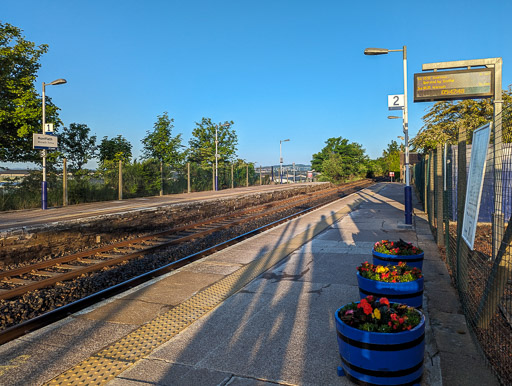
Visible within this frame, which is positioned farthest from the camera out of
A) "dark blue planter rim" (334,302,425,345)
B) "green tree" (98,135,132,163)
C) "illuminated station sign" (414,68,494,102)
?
"green tree" (98,135,132,163)

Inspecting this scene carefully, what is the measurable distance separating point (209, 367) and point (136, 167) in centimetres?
2056

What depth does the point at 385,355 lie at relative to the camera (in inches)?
114

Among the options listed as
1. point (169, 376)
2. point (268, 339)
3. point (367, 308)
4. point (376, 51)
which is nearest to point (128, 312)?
point (169, 376)

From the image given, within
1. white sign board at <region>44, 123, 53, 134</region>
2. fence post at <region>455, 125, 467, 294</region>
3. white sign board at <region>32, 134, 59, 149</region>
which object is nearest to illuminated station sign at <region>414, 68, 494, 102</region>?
fence post at <region>455, 125, 467, 294</region>

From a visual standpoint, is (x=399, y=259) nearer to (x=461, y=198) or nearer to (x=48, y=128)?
(x=461, y=198)

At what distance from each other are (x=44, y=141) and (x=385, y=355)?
660 inches

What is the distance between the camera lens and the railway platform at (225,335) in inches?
136

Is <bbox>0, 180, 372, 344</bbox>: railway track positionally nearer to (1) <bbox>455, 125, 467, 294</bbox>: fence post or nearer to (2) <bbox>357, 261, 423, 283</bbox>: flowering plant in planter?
(2) <bbox>357, 261, 423, 283</bbox>: flowering plant in planter

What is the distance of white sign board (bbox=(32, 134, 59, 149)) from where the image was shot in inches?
619

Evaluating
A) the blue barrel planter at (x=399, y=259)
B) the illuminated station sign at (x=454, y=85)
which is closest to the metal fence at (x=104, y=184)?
the illuminated station sign at (x=454, y=85)

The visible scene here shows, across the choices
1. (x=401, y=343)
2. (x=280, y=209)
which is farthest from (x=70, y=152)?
(x=401, y=343)

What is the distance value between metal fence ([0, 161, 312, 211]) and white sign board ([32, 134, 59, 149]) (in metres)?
1.09

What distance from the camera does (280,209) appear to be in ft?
67.1

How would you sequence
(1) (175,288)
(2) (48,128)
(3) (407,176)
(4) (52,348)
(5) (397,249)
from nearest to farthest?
(4) (52,348) → (5) (397,249) → (1) (175,288) → (3) (407,176) → (2) (48,128)
